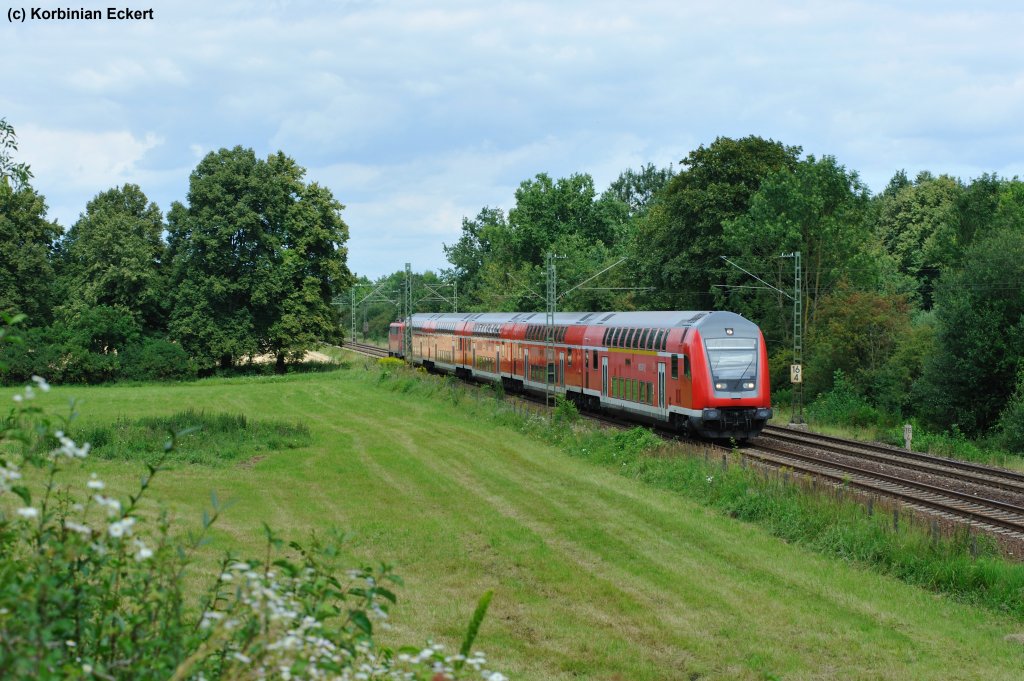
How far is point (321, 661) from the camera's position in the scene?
16.0 ft

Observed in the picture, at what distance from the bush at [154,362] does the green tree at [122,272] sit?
2943 mm

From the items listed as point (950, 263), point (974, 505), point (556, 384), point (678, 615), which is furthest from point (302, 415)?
point (950, 263)

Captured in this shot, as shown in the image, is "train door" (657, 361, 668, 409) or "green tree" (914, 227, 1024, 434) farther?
"green tree" (914, 227, 1024, 434)

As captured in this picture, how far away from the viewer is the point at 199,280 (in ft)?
214

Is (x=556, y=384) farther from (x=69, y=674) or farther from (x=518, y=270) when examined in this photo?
(x=518, y=270)

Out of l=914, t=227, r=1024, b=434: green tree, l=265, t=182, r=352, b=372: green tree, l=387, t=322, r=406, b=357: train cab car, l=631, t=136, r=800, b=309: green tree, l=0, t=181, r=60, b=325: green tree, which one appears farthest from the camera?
l=387, t=322, r=406, b=357: train cab car

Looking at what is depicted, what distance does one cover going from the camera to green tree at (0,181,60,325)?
6919 cm

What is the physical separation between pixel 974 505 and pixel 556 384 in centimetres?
2351

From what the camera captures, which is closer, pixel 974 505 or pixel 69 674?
pixel 69 674

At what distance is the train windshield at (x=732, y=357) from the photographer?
28.9 meters

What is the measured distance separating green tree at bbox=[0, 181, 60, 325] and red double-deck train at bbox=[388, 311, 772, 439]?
3855cm

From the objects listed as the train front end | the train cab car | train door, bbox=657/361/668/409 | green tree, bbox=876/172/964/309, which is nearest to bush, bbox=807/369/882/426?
the train front end

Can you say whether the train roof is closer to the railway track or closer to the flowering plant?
the railway track

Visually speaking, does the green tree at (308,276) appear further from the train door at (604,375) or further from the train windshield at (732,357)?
the train windshield at (732,357)
